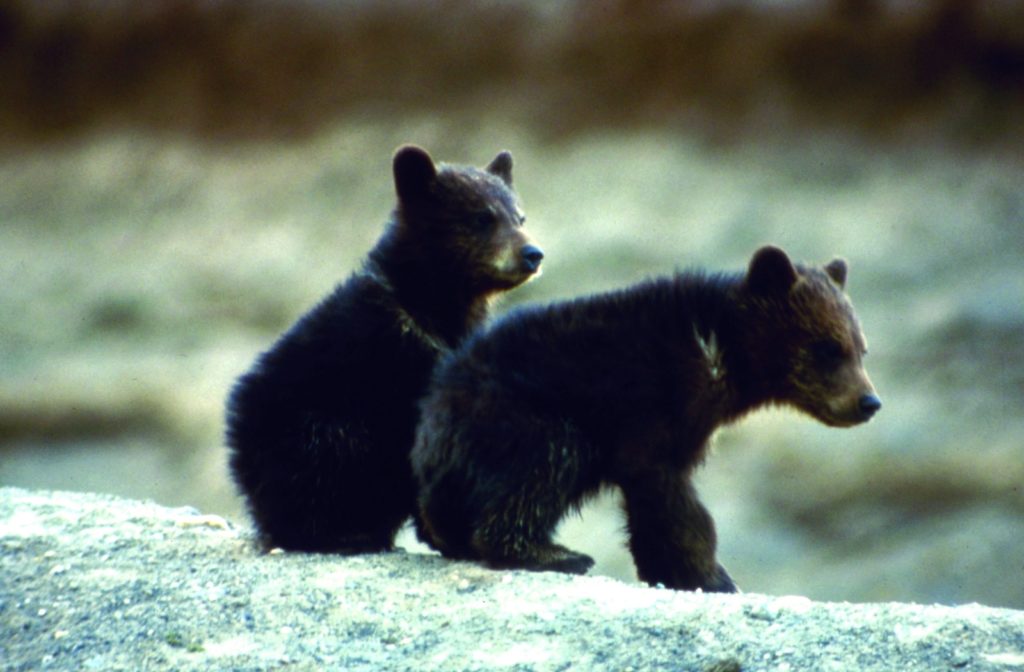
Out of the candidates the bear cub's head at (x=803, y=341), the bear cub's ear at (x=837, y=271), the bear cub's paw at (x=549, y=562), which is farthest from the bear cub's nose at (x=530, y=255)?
the bear cub's paw at (x=549, y=562)

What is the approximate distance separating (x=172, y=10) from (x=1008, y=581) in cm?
918

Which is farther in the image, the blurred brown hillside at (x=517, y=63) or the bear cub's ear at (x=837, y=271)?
the blurred brown hillside at (x=517, y=63)

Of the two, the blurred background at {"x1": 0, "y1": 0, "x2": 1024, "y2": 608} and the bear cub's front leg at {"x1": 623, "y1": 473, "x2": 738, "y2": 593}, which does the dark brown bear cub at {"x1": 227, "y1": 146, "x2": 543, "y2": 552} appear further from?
the blurred background at {"x1": 0, "y1": 0, "x2": 1024, "y2": 608}

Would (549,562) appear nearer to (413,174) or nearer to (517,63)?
(413,174)

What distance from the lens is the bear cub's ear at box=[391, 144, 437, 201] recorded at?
5918mm

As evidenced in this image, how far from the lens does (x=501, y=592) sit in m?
4.72

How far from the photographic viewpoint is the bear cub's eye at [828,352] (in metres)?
5.31

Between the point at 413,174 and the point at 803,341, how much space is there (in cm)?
163

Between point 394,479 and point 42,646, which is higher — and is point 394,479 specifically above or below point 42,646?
above

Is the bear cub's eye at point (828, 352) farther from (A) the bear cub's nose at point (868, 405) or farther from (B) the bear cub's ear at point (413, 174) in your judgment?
(B) the bear cub's ear at point (413, 174)

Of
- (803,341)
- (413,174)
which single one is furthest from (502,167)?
(803,341)

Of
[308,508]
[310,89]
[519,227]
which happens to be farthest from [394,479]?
[310,89]

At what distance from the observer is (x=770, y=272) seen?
528 centimetres

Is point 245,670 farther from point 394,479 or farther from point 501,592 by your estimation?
point 394,479
